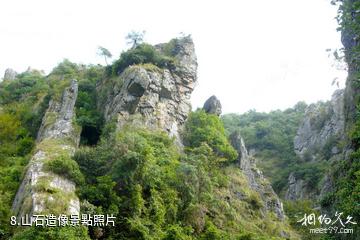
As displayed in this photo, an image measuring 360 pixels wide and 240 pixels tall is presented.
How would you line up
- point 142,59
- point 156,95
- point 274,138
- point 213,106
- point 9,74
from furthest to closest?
point 274,138
point 9,74
point 213,106
point 142,59
point 156,95

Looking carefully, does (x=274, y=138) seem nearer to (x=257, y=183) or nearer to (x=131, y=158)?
(x=257, y=183)

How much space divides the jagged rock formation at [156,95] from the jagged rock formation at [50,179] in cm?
317

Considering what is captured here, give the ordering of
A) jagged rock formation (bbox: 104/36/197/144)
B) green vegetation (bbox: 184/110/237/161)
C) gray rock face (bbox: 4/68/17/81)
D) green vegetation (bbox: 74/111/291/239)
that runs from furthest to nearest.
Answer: gray rock face (bbox: 4/68/17/81) → green vegetation (bbox: 184/110/237/161) → jagged rock formation (bbox: 104/36/197/144) → green vegetation (bbox: 74/111/291/239)

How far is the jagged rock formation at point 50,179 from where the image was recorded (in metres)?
18.1

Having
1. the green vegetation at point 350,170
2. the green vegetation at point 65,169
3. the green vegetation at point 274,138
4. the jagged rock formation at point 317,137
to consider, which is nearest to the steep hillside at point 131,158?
the green vegetation at point 65,169

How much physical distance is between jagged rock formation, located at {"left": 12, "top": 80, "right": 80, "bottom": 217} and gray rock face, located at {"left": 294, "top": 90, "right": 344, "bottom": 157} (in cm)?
2972

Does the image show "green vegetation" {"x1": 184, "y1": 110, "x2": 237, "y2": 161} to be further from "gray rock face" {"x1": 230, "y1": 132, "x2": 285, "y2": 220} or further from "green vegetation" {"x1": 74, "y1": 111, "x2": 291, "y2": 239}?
"green vegetation" {"x1": 74, "y1": 111, "x2": 291, "y2": 239}

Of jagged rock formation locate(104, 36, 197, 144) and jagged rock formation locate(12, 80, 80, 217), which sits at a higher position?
jagged rock formation locate(104, 36, 197, 144)

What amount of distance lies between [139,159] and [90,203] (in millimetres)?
3054

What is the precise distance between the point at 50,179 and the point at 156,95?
13.2m

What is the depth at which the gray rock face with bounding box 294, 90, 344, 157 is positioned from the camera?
48750 millimetres

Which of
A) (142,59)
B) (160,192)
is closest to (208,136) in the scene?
(142,59)

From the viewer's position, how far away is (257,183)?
108 feet

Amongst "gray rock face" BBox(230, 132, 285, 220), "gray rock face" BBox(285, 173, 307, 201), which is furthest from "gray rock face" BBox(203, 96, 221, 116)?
"gray rock face" BBox(285, 173, 307, 201)
